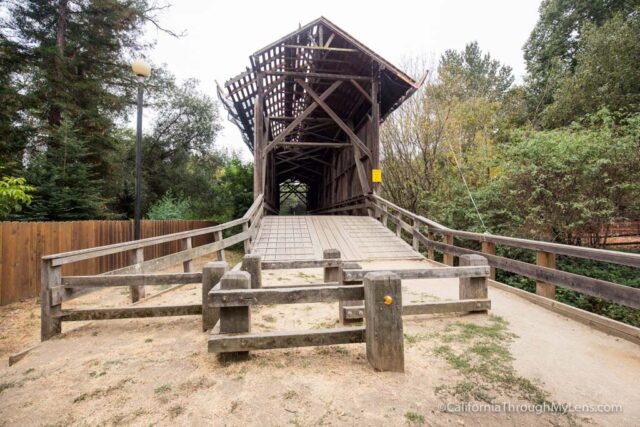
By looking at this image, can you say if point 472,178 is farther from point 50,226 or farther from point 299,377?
point 50,226

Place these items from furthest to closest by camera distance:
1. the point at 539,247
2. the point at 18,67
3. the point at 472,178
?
1. the point at 472,178
2. the point at 18,67
3. the point at 539,247

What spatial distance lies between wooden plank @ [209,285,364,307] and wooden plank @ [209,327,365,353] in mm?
258

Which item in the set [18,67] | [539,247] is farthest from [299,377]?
[18,67]

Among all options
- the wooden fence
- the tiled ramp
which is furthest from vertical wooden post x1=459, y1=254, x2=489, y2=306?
the wooden fence

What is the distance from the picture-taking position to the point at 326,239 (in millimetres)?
8062

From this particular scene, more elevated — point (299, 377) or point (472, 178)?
point (472, 178)

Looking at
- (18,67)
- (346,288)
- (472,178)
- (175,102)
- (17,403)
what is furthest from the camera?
(175,102)

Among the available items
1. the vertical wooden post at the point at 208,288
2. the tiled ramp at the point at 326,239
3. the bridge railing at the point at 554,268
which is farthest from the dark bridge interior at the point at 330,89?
the vertical wooden post at the point at 208,288

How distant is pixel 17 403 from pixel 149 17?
Result: 15.1 meters

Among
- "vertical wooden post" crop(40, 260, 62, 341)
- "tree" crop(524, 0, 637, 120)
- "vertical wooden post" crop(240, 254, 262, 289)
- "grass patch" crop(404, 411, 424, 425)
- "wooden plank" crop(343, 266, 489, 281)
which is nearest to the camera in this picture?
"grass patch" crop(404, 411, 424, 425)

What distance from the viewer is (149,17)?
12.1m

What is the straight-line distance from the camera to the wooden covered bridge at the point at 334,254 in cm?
233

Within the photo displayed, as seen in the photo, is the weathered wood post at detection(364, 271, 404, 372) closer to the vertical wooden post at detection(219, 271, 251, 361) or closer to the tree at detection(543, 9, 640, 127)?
the vertical wooden post at detection(219, 271, 251, 361)

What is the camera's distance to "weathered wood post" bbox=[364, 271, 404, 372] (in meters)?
2.17
